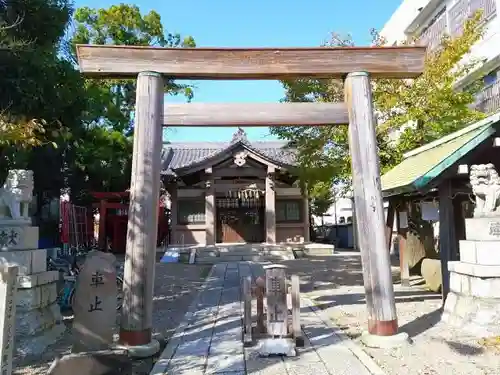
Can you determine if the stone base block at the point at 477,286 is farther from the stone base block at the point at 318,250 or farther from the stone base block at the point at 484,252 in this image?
the stone base block at the point at 318,250

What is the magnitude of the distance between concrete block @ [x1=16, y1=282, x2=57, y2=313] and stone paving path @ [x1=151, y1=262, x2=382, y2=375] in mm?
2012

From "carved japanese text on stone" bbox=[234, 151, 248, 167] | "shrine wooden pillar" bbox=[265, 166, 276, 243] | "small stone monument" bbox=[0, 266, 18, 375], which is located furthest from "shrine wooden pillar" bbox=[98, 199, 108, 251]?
"small stone monument" bbox=[0, 266, 18, 375]

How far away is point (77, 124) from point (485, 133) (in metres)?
8.55

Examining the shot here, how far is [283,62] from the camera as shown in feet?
21.2

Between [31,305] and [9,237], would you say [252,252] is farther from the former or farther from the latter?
[9,237]

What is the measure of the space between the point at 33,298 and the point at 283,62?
194 inches

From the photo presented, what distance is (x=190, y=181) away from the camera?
23.3 metres

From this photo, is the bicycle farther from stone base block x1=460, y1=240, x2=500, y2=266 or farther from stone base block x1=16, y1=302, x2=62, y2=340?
stone base block x1=460, y1=240, x2=500, y2=266

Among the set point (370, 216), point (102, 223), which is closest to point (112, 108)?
point (102, 223)

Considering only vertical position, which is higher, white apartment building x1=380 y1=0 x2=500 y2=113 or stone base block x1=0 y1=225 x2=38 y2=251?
white apartment building x1=380 y1=0 x2=500 y2=113

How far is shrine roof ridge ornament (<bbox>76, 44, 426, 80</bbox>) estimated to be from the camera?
629 cm

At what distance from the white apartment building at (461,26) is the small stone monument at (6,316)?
12.2m

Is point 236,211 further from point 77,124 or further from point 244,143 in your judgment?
point 77,124

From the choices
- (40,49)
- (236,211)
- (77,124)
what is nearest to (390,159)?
(77,124)
